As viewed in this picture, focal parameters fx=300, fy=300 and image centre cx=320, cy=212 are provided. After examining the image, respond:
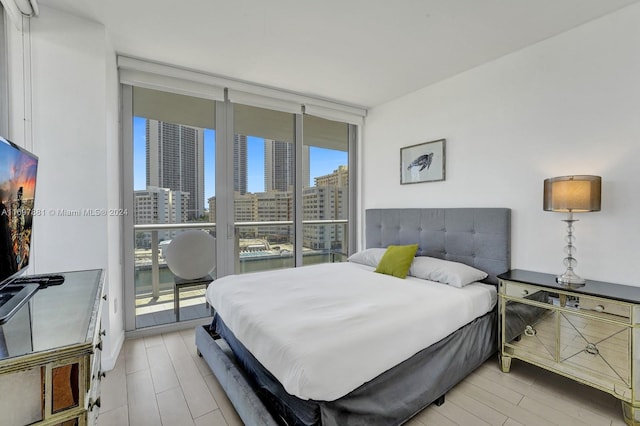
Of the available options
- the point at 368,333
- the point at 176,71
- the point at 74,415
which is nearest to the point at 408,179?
the point at 368,333

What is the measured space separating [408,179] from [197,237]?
255 centimetres

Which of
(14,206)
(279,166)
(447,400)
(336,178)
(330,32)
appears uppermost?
(330,32)

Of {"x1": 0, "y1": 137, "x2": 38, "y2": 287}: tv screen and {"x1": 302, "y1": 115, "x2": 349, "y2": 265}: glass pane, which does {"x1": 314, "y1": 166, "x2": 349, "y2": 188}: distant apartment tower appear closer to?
{"x1": 302, "y1": 115, "x2": 349, "y2": 265}: glass pane

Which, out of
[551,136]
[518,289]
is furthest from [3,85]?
[551,136]

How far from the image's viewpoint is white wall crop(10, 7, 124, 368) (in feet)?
7.06

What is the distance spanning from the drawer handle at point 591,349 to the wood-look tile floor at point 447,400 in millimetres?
346

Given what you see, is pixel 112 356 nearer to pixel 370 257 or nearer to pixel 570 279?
pixel 370 257

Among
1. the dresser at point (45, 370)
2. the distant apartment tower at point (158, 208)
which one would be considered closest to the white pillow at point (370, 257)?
the distant apartment tower at point (158, 208)

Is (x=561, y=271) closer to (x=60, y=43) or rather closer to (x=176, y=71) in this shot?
(x=176, y=71)

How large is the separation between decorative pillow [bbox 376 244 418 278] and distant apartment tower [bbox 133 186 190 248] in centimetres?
219

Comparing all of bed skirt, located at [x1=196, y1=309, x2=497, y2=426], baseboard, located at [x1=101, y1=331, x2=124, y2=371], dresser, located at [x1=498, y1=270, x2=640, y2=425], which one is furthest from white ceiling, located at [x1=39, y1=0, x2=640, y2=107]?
baseboard, located at [x1=101, y1=331, x2=124, y2=371]

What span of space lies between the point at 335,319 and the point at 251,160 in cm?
249

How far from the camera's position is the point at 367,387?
1.52 m

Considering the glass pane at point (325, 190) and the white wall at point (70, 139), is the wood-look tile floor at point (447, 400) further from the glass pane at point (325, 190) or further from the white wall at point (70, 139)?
the glass pane at point (325, 190)
